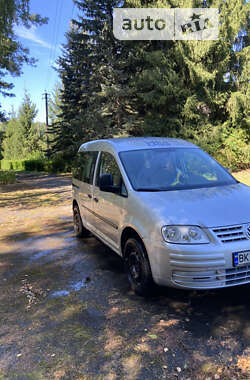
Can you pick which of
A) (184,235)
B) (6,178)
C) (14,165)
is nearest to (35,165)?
(14,165)

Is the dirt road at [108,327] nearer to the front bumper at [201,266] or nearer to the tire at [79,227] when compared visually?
the front bumper at [201,266]

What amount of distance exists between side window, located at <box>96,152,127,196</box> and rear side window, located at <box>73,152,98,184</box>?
367mm

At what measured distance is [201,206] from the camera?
348cm

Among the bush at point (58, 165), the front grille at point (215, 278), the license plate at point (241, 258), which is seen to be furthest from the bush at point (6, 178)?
the license plate at point (241, 258)

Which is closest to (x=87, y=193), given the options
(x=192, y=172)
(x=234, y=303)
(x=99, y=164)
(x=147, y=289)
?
(x=99, y=164)

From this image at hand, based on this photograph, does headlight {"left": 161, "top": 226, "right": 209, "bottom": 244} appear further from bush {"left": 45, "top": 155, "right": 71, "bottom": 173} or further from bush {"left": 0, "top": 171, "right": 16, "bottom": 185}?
bush {"left": 45, "top": 155, "right": 71, "bottom": 173}

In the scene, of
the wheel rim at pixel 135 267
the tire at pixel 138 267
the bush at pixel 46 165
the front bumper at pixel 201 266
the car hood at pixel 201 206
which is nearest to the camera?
the front bumper at pixel 201 266

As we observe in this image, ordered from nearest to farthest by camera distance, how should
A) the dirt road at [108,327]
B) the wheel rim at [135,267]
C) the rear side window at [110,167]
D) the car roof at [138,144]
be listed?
1. the dirt road at [108,327]
2. the wheel rim at [135,267]
3. the rear side window at [110,167]
4. the car roof at [138,144]

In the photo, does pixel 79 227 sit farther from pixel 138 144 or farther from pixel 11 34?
pixel 11 34

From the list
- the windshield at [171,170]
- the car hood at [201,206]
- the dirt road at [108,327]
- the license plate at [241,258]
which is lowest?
the dirt road at [108,327]

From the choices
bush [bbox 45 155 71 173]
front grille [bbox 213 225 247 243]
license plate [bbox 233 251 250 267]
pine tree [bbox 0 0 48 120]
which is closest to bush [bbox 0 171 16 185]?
pine tree [bbox 0 0 48 120]

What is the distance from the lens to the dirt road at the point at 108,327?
259cm

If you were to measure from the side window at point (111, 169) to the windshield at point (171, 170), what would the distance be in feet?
0.48

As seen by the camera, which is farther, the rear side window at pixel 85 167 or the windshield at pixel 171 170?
the rear side window at pixel 85 167
